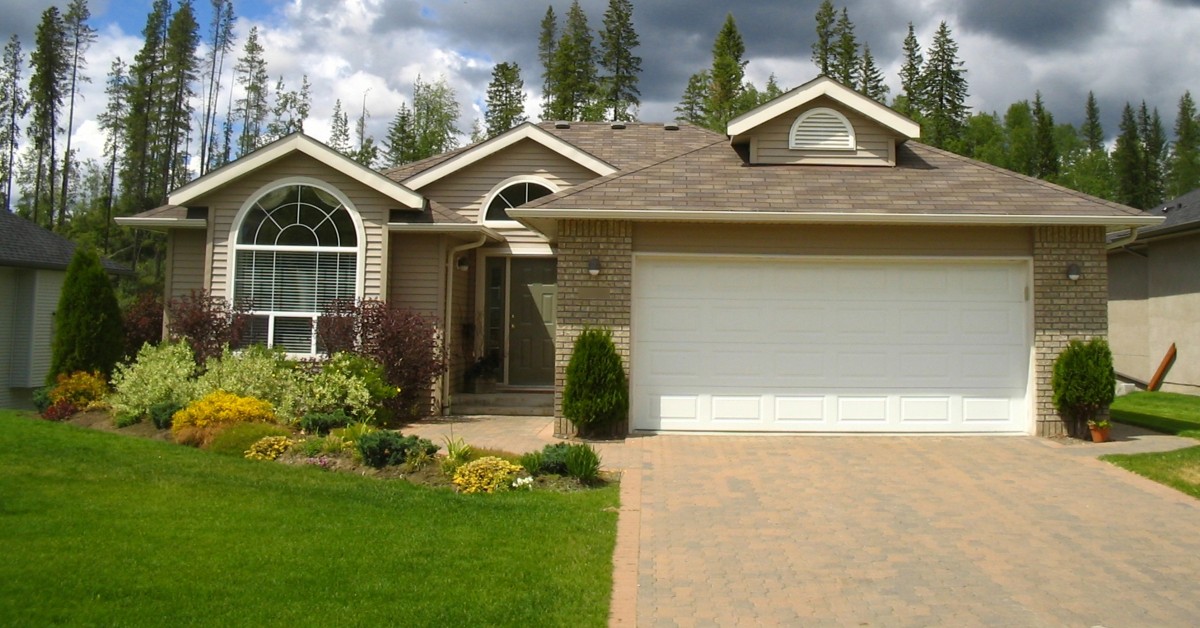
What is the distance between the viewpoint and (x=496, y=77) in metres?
46.1

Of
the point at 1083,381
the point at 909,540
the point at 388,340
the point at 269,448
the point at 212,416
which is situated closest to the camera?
the point at 909,540

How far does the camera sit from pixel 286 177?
1371 centimetres

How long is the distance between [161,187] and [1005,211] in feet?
142

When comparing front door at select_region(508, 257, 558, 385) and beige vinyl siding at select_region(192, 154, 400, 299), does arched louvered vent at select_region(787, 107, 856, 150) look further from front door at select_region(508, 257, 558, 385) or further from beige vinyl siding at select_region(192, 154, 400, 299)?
beige vinyl siding at select_region(192, 154, 400, 299)

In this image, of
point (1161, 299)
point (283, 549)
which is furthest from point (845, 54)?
point (283, 549)

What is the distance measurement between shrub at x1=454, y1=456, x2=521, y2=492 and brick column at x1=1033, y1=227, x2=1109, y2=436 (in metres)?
7.13

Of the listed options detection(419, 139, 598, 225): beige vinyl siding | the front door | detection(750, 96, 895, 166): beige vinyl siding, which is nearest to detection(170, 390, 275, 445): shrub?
the front door

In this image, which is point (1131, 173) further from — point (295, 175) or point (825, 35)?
point (295, 175)

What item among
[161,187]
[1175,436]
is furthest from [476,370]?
[161,187]

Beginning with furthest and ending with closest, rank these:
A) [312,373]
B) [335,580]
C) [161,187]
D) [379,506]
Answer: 1. [161,187]
2. [312,373]
3. [379,506]
4. [335,580]

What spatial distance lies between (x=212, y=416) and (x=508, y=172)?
6860 mm

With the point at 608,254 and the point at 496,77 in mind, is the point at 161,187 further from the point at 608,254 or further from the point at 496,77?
the point at 608,254

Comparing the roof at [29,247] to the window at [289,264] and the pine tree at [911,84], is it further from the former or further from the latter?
the pine tree at [911,84]

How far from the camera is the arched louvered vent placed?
13.2 m
